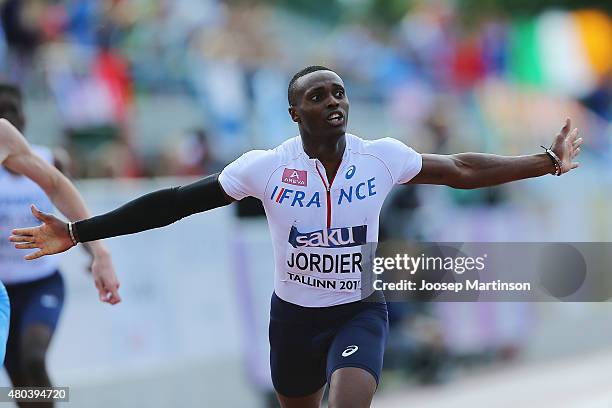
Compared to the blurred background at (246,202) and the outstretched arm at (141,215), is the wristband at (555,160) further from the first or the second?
the blurred background at (246,202)

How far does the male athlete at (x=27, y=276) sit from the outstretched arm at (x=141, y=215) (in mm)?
1068

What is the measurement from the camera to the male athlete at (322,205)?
6.43m

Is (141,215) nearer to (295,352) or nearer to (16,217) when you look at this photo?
(295,352)

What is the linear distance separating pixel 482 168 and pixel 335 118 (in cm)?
100

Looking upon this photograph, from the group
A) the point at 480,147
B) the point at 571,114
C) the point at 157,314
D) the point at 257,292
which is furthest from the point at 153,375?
the point at 571,114


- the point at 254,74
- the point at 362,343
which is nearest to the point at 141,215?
the point at 362,343

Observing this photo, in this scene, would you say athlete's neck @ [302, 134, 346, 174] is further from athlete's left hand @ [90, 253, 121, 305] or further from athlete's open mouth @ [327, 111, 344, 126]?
athlete's left hand @ [90, 253, 121, 305]

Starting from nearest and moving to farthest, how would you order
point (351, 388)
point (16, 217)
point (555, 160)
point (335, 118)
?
point (351, 388)
point (335, 118)
point (555, 160)
point (16, 217)

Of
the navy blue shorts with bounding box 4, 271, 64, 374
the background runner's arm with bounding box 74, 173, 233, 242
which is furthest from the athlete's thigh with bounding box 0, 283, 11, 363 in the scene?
the navy blue shorts with bounding box 4, 271, 64, 374

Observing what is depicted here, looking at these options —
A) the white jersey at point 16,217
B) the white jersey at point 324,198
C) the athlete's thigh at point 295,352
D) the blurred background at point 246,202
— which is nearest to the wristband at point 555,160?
the white jersey at point 324,198

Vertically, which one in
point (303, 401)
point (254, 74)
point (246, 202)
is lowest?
point (303, 401)

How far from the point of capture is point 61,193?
750cm

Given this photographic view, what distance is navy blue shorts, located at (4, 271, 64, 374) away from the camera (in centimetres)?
805

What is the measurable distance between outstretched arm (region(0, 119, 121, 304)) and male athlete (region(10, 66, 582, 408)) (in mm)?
1022
